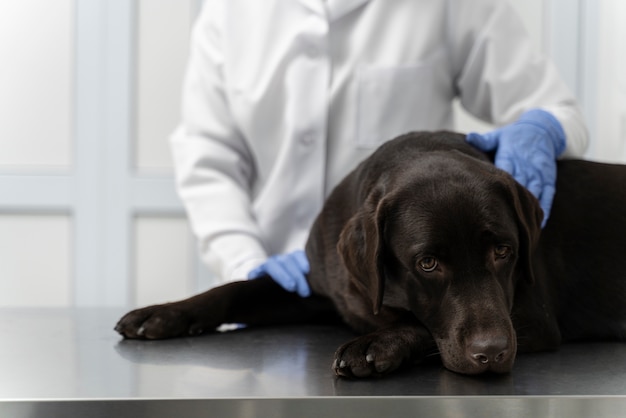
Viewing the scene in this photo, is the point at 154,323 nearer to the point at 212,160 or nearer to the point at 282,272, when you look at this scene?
the point at 282,272

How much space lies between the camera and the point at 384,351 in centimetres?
86

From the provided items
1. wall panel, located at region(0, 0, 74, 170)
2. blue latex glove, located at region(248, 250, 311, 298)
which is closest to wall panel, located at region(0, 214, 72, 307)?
wall panel, located at region(0, 0, 74, 170)

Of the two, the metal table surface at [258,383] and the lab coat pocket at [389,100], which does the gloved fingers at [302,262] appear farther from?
the lab coat pocket at [389,100]

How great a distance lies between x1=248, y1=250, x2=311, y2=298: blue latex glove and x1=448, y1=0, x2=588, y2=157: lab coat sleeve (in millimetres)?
624

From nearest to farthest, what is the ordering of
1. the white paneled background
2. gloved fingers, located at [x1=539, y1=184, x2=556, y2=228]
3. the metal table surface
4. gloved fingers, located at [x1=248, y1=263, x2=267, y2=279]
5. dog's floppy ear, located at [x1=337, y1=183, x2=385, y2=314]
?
the metal table surface → dog's floppy ear, located at [x1=337, y1=183, x2=385, y2=314] → gloved fingers, located at [x1=539, y1=184, x2=556, y2=228] → gloved fingers, located at [x1=248, y1=263, x2=267, y2=279] → the white paneled background

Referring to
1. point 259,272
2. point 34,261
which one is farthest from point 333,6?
point 34,261

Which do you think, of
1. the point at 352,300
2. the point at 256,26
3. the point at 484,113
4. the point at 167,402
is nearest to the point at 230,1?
the point at 256,26

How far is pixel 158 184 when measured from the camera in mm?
2312

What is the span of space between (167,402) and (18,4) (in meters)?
1.96

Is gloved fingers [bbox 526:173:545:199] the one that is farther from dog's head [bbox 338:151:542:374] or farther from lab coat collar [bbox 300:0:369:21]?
lab coat collar [bbox 300:0:369:21]

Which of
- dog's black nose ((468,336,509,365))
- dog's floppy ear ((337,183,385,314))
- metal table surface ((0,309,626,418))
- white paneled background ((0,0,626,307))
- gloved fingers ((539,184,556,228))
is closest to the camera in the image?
metal table surface ((0,309,626,418))

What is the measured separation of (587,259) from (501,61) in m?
0.62

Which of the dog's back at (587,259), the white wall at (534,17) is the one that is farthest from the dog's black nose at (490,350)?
the white wall at (534,17)

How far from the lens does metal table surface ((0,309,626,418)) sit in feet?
2.32
